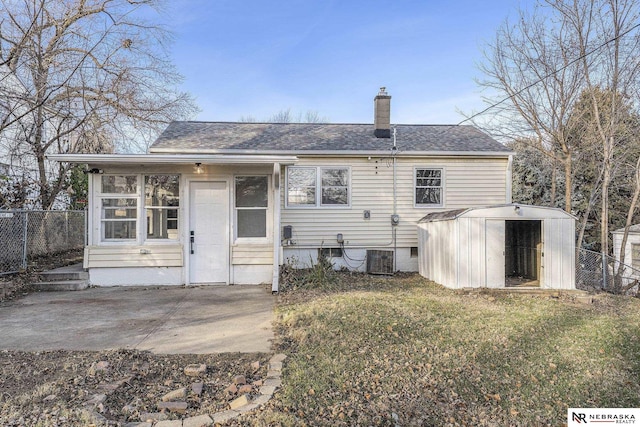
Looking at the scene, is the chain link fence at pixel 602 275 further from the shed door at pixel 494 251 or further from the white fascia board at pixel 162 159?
the white fascia board at pixel 162 159

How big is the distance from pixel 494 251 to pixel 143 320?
671 cm

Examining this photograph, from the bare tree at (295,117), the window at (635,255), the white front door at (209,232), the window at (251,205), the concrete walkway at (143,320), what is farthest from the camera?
the bare tree at (295,117)

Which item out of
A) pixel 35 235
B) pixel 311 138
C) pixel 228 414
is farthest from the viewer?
pixel 311 138

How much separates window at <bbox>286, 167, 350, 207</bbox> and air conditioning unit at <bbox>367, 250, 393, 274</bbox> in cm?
161

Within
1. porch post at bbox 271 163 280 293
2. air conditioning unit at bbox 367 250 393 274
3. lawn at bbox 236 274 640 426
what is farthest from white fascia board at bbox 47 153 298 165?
air conditioning unit at bbox 367 250 393 274

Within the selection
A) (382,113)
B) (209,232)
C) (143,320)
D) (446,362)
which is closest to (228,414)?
(446,362)

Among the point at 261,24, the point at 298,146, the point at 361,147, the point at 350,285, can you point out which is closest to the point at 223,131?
the point at 298,146

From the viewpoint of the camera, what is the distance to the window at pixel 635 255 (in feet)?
42.7

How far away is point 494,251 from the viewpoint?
7.75m

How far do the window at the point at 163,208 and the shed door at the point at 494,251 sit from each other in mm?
6657

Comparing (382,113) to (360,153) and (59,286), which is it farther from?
(59,286)

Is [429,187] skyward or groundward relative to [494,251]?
skyward

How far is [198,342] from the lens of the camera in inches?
176

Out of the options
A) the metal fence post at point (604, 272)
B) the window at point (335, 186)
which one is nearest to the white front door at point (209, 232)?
the window at point (335, 186)
